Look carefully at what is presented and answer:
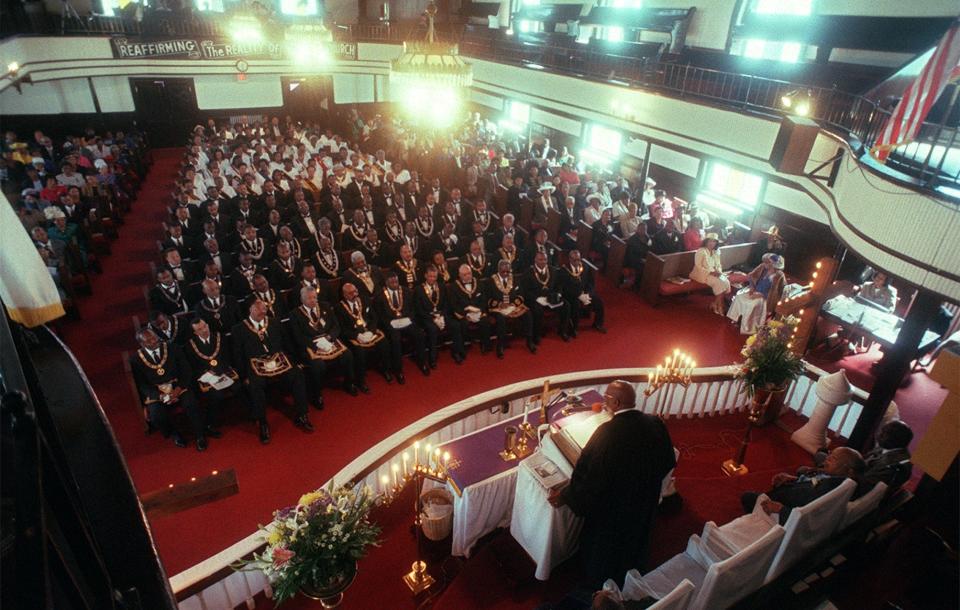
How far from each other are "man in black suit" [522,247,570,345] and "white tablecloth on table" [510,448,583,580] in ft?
12.8

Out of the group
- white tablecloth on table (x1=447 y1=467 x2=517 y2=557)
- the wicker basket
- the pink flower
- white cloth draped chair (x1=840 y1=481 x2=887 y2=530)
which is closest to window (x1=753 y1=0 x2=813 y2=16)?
white cloth draped chair (x1=840 y1=481 x2=887 y2=530)

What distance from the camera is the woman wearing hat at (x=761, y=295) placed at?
28.4 ft

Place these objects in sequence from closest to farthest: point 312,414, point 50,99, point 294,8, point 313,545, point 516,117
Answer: point 313,545
point 312,414
point 50,99
point 516,117
point 294,8

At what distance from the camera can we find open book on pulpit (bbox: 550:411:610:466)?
14.5ft

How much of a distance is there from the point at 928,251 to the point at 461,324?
527 cm

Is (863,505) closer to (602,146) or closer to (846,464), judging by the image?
(846,464)

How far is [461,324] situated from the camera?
7.86 meters

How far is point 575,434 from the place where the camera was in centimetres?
457

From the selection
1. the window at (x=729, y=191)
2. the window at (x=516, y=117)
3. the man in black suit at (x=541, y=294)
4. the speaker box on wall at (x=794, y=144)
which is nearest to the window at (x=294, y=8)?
the window at (x=516, y=117)

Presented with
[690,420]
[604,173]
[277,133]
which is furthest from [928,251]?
[277,133]

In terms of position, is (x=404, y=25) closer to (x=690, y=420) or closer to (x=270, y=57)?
(x=270, y=57)

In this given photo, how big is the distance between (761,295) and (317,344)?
22.3ft

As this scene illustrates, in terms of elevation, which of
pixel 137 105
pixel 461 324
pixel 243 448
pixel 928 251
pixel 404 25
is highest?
pixel 404 25

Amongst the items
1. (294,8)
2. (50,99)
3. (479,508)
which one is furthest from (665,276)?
(294,8)
